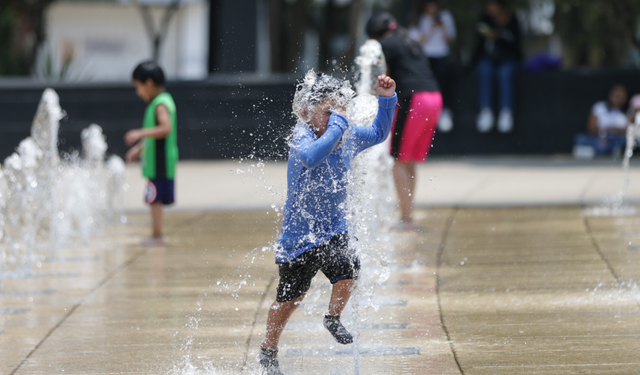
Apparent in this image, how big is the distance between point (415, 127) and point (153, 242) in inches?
92.3

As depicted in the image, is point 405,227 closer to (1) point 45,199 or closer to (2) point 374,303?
(2) point 374,303

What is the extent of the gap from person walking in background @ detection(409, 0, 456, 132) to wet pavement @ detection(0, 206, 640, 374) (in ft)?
18.8

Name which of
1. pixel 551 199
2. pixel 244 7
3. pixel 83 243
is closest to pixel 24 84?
pixel 244 7

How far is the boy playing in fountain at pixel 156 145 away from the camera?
23.3ft

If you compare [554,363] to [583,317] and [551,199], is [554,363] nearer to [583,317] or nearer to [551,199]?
[583,317]

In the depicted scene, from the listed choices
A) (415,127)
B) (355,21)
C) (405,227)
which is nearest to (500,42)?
(355,21)

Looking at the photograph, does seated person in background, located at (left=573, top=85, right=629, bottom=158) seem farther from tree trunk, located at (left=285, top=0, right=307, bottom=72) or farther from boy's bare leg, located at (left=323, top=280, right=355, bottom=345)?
boy's bare leg, located at (left=323, top=280, right=355, bottom=345)

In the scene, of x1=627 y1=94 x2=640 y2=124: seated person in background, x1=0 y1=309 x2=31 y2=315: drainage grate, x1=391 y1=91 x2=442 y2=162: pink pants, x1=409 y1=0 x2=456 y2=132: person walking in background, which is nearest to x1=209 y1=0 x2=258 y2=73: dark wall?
x1=409 y1=0 x2=456 y2=132: person walking in background

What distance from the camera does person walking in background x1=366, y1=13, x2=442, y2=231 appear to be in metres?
7.41

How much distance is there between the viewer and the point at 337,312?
12.4ft

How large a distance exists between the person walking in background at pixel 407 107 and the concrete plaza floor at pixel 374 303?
1.50 feet

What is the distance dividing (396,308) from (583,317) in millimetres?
1004

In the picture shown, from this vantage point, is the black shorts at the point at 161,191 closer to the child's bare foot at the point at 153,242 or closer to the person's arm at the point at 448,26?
the child's bare foot at the point at 153,242

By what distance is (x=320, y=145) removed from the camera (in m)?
3.52
